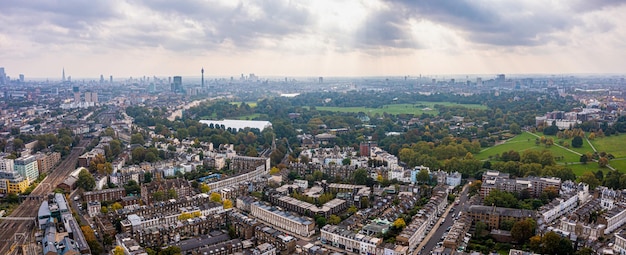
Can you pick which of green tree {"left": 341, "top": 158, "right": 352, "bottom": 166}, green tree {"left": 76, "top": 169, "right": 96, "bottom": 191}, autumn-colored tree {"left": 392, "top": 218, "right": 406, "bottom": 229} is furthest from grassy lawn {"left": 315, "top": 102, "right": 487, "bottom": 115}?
autumn-colored tree {"left": 392, "top": 218, "right": 406, "bottom": 229}

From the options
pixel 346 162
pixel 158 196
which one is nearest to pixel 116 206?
pixel 158 196

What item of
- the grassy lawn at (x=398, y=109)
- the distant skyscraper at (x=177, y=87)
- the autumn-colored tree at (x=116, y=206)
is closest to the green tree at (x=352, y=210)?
the autumn-colored tree at (x=116, y=206)

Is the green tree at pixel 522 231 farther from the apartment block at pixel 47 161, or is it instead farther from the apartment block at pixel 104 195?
the apartment block at pixel 47 161

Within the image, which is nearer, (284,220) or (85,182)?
(284,220)

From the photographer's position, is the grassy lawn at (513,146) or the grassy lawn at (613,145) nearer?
the grassy lawn at (613,145)

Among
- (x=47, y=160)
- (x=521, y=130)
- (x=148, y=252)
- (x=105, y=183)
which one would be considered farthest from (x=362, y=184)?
(x=521, y=130)

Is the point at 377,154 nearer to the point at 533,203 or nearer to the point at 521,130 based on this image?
the point at 533,203

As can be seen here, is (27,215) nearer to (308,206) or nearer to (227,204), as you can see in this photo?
(227,204)
